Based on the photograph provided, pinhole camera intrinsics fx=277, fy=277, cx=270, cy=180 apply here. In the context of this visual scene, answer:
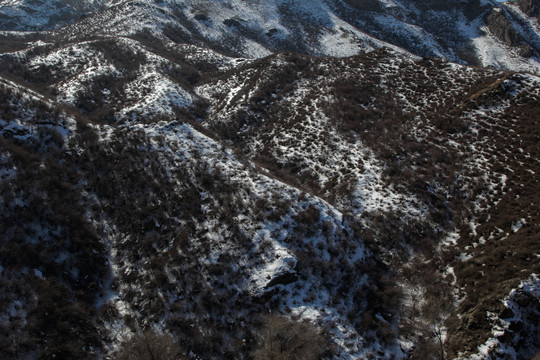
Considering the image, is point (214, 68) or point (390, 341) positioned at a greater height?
point (390, 341)

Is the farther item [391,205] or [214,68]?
[214,68]

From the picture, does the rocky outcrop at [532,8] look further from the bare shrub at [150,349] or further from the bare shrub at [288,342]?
the bare shrub at [150,349]

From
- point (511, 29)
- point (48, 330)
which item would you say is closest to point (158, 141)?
point (48, 330)

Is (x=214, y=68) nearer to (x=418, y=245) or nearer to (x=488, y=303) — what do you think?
(x=418, y=245)

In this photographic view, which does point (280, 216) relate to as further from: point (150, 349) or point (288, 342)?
point (150, 349)

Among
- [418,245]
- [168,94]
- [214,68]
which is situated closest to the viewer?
[418,245]

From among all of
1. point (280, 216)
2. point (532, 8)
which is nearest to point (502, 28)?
point (532, 8)

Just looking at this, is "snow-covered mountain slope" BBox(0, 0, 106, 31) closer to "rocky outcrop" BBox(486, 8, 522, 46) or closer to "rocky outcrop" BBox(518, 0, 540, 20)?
"rocky outcrop" BBox(486, 8, 522, 46)
